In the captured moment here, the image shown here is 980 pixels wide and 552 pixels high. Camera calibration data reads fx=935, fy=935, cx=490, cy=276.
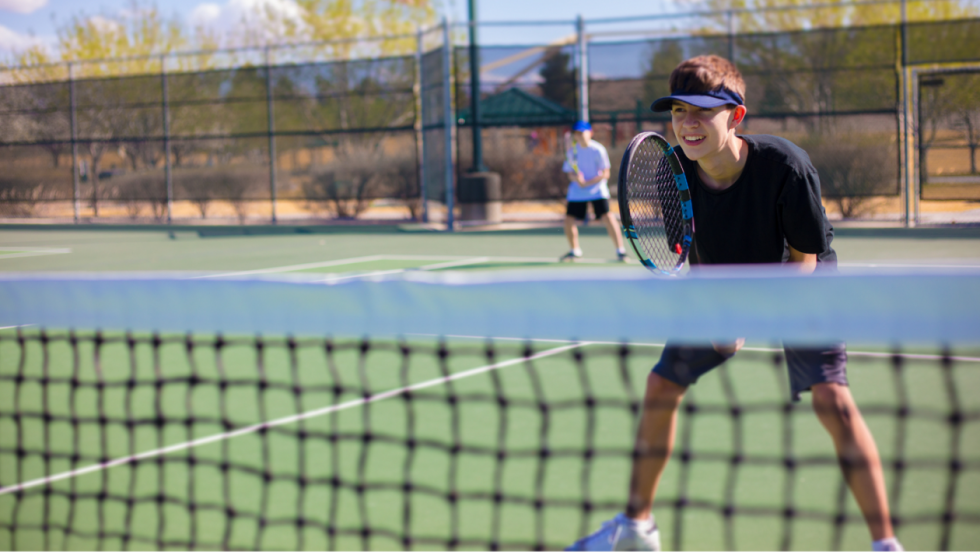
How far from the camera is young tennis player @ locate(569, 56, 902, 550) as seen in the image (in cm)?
248

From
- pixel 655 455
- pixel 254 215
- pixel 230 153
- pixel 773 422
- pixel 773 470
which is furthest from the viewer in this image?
pixel 254 215

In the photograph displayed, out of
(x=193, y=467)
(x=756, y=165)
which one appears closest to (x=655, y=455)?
(x=756, y=165)

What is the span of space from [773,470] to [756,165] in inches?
53.6

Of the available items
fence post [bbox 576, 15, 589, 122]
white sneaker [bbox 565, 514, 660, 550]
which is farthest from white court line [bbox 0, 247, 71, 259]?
white sneaker [bbox 565, 514, 660, 550]

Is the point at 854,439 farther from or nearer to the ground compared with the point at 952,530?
farther from the ground

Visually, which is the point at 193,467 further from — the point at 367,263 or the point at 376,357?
the point at 367,263

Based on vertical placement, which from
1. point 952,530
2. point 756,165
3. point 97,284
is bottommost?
point 952,530

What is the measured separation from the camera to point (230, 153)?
56.4 feet

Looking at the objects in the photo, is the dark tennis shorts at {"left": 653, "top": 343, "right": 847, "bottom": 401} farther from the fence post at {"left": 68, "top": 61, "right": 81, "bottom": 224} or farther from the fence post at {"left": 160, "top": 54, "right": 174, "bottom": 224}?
the fence post at {"left": 68, "top": 61, "right": 81, "bottom": 224}

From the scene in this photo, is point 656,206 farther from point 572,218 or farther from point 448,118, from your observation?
point 448,118

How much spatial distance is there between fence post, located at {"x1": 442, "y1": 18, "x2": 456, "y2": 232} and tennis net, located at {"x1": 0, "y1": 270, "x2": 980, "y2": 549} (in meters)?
9.29

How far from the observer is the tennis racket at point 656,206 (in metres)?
2.85

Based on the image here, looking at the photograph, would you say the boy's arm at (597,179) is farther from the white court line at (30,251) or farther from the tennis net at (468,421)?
the white court line at (30,251)

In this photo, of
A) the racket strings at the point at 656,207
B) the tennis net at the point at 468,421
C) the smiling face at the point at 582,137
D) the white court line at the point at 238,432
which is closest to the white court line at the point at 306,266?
the smiling face at the point at 582,137
